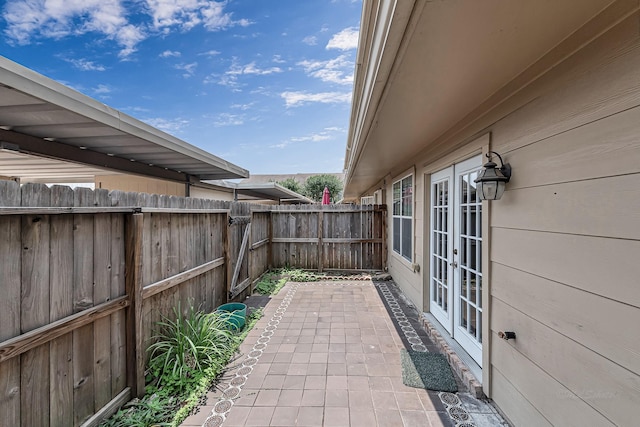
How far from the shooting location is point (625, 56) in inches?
43.0

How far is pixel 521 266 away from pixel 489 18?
1.46 metres

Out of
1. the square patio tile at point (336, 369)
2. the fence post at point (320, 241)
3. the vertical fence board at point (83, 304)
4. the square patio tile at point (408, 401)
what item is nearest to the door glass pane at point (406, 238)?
the fence post at point (320, 241)

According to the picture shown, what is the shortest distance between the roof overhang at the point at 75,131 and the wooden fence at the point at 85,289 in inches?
30.3

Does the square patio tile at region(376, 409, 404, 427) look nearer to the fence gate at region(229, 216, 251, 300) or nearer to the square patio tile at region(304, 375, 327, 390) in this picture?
the square patio tile at region(304, 375, 327, 390)

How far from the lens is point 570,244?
136 centimetres

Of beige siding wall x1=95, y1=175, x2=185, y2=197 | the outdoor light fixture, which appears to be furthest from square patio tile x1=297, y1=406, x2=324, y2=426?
beige siding wall x1=95, y1=175, x2=185, y2=197

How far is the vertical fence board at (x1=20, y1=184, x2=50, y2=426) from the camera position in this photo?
4.61ft

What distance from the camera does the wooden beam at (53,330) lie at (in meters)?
1.30

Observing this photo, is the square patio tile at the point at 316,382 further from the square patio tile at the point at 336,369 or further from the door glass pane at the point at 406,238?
the door glass pane at the point at 406,238

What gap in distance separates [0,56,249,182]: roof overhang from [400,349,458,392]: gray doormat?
3.54 m

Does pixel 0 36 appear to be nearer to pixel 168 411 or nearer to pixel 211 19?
pixel 211 19

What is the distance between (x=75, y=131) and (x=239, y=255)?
8.87 ft

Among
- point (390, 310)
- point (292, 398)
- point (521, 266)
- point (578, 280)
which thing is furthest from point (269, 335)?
point (578, 280)

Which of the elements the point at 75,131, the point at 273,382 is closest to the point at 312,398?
the point at 273,382
